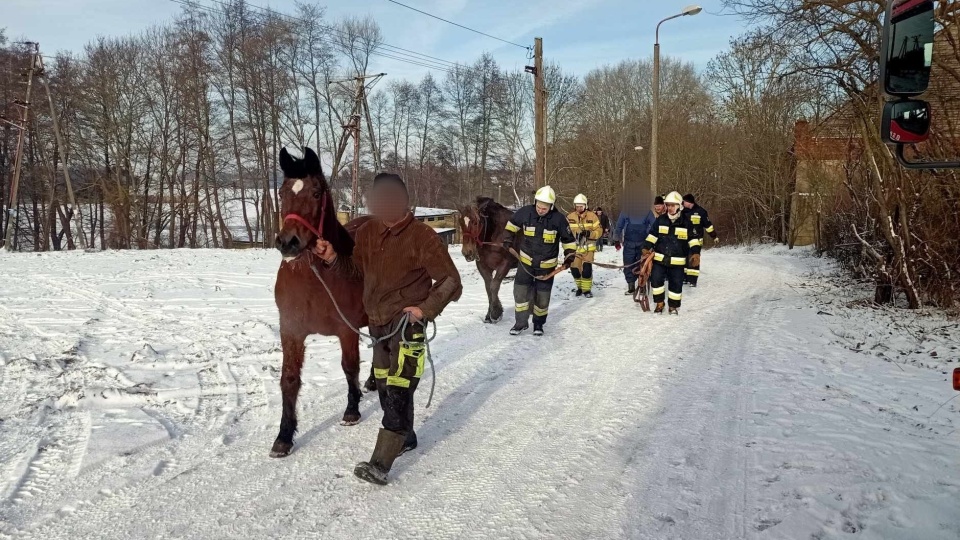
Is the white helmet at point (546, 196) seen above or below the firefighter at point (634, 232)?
above

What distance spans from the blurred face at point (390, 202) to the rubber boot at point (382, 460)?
136cm

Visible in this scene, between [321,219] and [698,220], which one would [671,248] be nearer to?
[698,220]

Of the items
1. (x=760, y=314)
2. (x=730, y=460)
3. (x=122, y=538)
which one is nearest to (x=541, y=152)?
(x=760, y=314)

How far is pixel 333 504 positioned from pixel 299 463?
26.4 inches

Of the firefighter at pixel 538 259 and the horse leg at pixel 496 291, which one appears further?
the horse leg at pixel 496 291

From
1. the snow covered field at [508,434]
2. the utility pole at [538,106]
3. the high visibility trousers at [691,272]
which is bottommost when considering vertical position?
the snow covered field at [508,434]

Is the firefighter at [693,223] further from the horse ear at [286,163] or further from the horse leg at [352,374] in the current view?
the horse ear at [286,163]

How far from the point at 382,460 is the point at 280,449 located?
839 mm

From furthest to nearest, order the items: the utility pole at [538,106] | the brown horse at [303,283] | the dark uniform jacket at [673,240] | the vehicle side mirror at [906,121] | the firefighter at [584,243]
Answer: the utility pole at [538,106]
the firefighter at [584,243]
the dark uniform jacket at [673,240]
the brown horse at [303,283]
the vehicle side mirror at [906,121]

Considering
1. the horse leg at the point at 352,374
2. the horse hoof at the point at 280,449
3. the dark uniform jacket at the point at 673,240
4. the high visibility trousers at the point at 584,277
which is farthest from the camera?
the high visibility trousers at the point at 584,277

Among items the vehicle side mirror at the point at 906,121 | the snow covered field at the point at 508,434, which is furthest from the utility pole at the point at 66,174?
the vehicle side mirror at the point at 906,121

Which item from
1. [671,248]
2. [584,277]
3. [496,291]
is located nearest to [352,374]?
[496,291]

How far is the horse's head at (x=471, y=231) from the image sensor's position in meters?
9.01

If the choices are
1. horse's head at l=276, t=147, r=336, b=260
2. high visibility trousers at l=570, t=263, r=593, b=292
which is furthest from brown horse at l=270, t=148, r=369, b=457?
high visibility trousers at l=570, t=263, r=593, b=292
